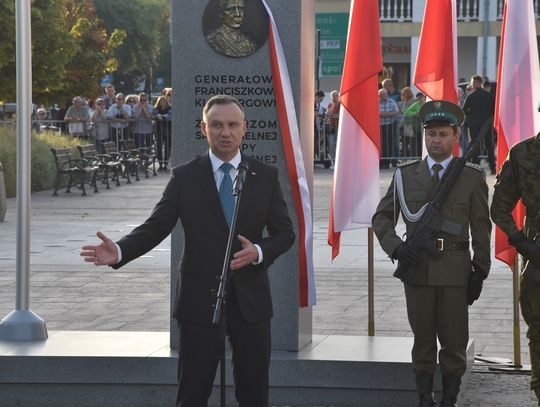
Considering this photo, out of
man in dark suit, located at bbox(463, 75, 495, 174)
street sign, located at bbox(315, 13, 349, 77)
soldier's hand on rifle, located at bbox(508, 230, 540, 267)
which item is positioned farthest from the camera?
street sign, located at bbox(315, 13, 349, 77)

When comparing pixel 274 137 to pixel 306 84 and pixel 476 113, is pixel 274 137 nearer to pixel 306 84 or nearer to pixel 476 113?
pixel 306 84

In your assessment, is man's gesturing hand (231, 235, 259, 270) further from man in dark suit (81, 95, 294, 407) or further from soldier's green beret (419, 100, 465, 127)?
soldier's green beret (419, 100, 465, 127)

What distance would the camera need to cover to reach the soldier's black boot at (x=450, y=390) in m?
7.38

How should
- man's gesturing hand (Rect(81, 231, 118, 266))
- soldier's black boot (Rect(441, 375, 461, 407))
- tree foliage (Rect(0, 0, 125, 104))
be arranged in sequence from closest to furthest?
1. man's gesturing hand (Rect(81, 231, 118, 266))
2. soldier's black boot (Rect(441, 375, 461, 407))
3. tree foliage (Rect(0, 0, 125, 104))

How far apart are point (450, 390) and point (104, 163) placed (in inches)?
788

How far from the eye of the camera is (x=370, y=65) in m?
9.15

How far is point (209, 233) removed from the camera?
6.07m

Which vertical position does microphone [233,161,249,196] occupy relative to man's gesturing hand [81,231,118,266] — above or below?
above

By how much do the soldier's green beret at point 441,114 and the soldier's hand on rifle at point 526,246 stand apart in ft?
2.38

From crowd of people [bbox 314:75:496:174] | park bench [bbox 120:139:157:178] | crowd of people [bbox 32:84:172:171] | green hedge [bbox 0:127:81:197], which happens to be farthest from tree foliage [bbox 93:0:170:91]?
green hedge [bbox 0:127:81:197]

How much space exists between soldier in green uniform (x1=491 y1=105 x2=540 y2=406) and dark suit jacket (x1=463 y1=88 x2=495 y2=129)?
21013mm

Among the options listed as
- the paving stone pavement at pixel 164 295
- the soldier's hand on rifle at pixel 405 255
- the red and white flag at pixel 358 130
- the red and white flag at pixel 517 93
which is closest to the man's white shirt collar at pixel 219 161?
the soldier's hand on rifle at pixel 405 255

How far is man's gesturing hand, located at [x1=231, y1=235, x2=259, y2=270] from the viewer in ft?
18.8

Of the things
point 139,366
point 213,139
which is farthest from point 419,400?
point 213,139
